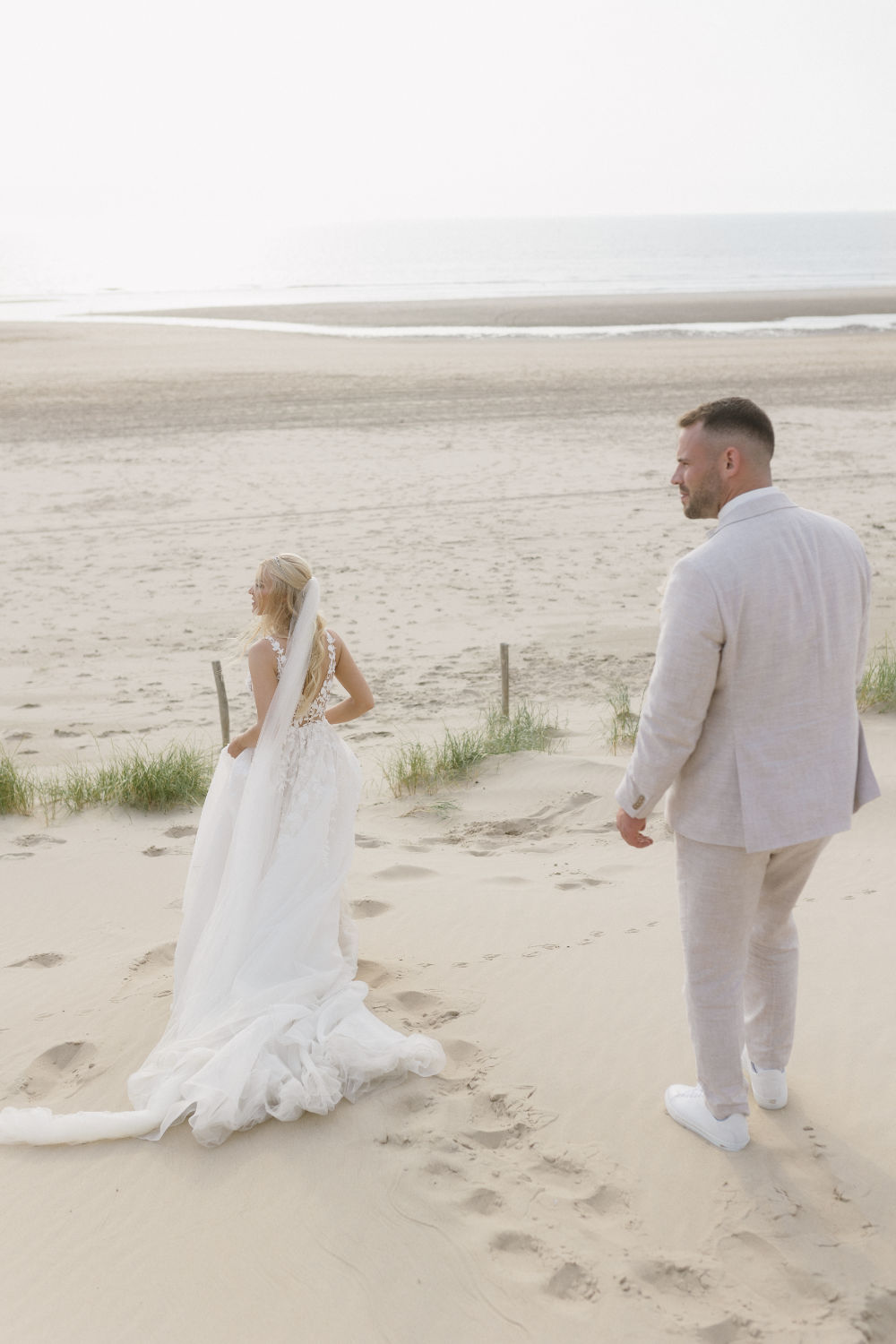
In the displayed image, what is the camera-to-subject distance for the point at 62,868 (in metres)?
5.95

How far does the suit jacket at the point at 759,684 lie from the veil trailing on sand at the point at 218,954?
1.47 m

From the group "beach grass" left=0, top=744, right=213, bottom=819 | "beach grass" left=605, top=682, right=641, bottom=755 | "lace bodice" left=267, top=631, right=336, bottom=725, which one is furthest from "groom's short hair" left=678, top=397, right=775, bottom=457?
"beach grass" left=0, top=744, right=213, bottom=819

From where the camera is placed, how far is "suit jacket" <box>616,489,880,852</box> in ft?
9.37

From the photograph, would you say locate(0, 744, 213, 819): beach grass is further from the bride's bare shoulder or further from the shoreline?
the shoreline

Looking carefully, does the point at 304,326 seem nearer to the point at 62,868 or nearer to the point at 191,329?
the point at 191,329

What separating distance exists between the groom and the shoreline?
39.8 m

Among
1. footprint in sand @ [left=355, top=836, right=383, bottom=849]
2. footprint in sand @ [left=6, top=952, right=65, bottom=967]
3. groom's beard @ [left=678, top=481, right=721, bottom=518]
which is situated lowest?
footprint in sand @ [left=355, top=836, right=383, bottom=849]

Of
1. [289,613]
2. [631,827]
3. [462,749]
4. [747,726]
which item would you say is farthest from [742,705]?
[462,749]

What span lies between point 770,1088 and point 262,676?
2.18m

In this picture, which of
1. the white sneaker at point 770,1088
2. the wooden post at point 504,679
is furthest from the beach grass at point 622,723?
the white sneaker at point 770,1088

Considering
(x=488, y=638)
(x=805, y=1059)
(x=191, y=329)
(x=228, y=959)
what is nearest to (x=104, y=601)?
(x=488, y=638)

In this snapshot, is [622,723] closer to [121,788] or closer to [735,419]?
[121,788]

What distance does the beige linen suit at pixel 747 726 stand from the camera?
287 centimetres

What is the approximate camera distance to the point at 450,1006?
14.2 ft
